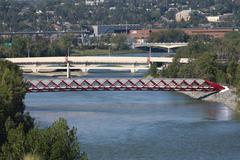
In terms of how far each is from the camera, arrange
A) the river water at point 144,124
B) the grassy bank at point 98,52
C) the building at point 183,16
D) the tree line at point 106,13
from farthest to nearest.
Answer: the building at point 183,16
the tree line at point 106,13
the grassy bank at point 98,52
the river water at point 144,124

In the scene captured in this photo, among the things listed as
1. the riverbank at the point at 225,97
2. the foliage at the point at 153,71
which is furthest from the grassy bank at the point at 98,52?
the riverbank at the point at 225,97

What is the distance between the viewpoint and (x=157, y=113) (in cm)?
2692

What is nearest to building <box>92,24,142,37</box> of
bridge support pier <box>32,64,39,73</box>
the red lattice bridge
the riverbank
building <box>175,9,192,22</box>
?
building <box>175,9,192,22</box>

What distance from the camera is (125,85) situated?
3106 centimetres

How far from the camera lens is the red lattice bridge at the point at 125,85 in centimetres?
3055

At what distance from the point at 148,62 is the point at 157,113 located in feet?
51.9

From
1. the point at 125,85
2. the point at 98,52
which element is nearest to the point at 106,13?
the point at 98,52

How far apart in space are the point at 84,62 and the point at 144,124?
737 inches

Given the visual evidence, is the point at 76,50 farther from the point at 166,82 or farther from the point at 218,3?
the point at 218,3

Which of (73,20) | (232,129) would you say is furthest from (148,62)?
(73,20)

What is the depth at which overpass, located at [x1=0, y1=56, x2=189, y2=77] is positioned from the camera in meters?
42.2

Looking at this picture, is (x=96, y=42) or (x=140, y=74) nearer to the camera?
(x=140, y=74)

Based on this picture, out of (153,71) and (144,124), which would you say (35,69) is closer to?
(153,71)

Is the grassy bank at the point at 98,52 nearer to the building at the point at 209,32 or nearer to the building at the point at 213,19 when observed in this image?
the building at the point at 209,32
